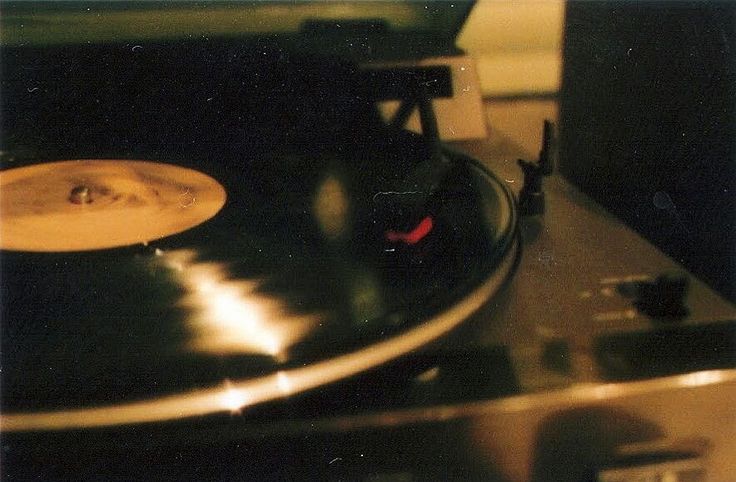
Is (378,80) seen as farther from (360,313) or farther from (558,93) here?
(360,313)

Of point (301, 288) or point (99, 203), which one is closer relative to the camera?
point (301, 288)

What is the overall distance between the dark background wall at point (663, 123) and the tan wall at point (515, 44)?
9 centimetres

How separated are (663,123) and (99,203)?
0.58m

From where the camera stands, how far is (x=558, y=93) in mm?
996

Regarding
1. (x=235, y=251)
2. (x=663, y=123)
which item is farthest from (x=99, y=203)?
(x=663, y=123)

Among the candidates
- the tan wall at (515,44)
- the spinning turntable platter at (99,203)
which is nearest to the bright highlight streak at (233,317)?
the spinning turntable platter at (99,203)

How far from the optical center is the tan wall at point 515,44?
101 centimetres

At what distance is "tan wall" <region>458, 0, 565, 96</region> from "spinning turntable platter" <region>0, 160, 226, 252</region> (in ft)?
1.51

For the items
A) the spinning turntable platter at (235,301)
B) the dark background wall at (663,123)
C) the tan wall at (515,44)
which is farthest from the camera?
the tan wall at (515,44)

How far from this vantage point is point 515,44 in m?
1.04

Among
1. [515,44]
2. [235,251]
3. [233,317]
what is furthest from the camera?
[515,44]

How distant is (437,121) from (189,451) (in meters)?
0.58

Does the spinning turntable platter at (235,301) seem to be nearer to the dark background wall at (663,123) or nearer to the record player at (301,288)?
the record player at (301,288)

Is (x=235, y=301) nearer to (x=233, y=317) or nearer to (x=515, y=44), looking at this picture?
(x=233, y=317)
